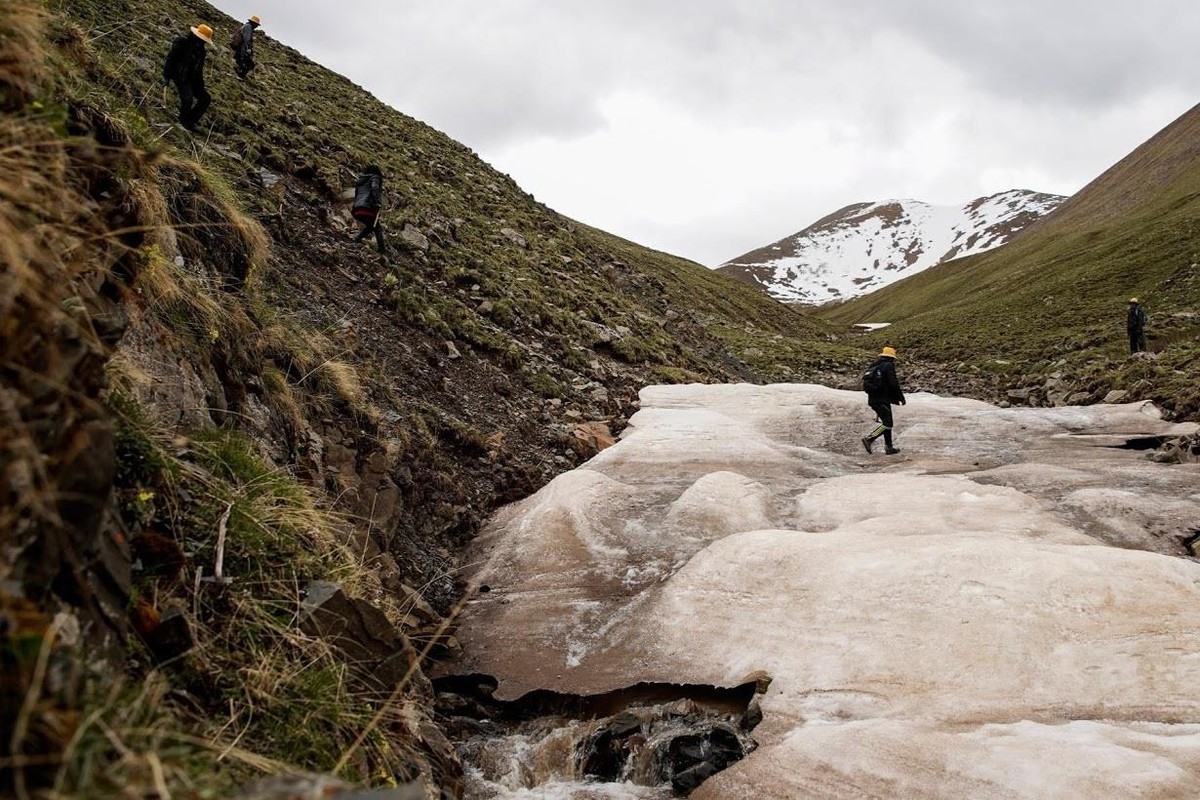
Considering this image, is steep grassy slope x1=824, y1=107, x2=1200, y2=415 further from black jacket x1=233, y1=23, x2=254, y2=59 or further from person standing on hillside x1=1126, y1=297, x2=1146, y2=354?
black jacket x1=233, y1=23, x2=254, y2=59

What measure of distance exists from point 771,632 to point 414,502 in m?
6.88

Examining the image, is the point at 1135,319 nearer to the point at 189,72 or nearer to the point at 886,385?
the point at 886,385

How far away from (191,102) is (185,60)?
1.11 m

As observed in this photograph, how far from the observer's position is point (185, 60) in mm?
17172

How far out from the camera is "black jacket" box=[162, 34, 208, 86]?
55.6ft

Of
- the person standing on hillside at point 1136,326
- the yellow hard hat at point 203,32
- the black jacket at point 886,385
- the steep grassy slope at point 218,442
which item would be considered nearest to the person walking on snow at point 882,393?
the black jacket at point 886,385

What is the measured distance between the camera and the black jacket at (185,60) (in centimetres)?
1695

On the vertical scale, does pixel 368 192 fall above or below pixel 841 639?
above

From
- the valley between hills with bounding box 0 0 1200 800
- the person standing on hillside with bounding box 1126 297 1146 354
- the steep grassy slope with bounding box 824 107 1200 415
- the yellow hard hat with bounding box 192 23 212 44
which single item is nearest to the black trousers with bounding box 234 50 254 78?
the valley between hills with bounding box 0 0 1200 800

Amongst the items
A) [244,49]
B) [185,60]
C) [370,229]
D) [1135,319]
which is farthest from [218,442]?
[1135,319]

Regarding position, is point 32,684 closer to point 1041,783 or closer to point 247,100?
point 1041,783

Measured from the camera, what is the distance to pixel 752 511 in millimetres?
12906

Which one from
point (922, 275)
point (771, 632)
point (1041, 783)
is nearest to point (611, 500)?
point (771, 632)

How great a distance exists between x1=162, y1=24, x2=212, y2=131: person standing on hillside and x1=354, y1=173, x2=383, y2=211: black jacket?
4187 mm
